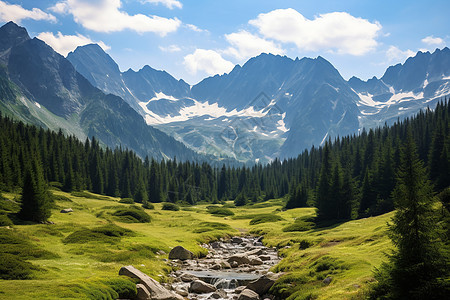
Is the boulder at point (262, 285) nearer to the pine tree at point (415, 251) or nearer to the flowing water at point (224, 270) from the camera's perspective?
the flowing water at point (224, 270)

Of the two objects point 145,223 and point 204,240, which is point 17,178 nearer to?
point 145,223

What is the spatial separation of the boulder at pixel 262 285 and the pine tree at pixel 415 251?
13.3 m

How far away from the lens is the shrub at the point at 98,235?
49.0 m

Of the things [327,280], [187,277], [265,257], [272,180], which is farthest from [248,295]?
[272,180]

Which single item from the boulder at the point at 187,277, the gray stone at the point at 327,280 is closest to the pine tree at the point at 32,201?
the boulder at the point at 187,277

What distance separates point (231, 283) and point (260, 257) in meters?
15.1

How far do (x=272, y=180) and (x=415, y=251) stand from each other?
181457mm

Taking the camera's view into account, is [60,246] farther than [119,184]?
No

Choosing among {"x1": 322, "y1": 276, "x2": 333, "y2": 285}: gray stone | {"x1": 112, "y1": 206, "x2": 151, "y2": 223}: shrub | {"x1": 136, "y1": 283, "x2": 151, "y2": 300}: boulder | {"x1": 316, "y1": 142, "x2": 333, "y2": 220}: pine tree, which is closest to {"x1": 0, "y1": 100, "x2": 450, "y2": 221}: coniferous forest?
{"x1": 316, "y1": 142, "x2": 333, "y2": 220}: pine tree

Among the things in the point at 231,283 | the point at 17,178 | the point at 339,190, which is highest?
the point at 17,178

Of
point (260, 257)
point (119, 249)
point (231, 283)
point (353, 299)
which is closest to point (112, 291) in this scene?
point (231, 283)

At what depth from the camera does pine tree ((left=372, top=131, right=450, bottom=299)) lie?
1828cm

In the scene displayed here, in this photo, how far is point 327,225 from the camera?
7562cm

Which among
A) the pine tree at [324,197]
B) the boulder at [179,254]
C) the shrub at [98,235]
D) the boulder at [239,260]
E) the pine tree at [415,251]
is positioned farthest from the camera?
the pine tree at [324,197]
